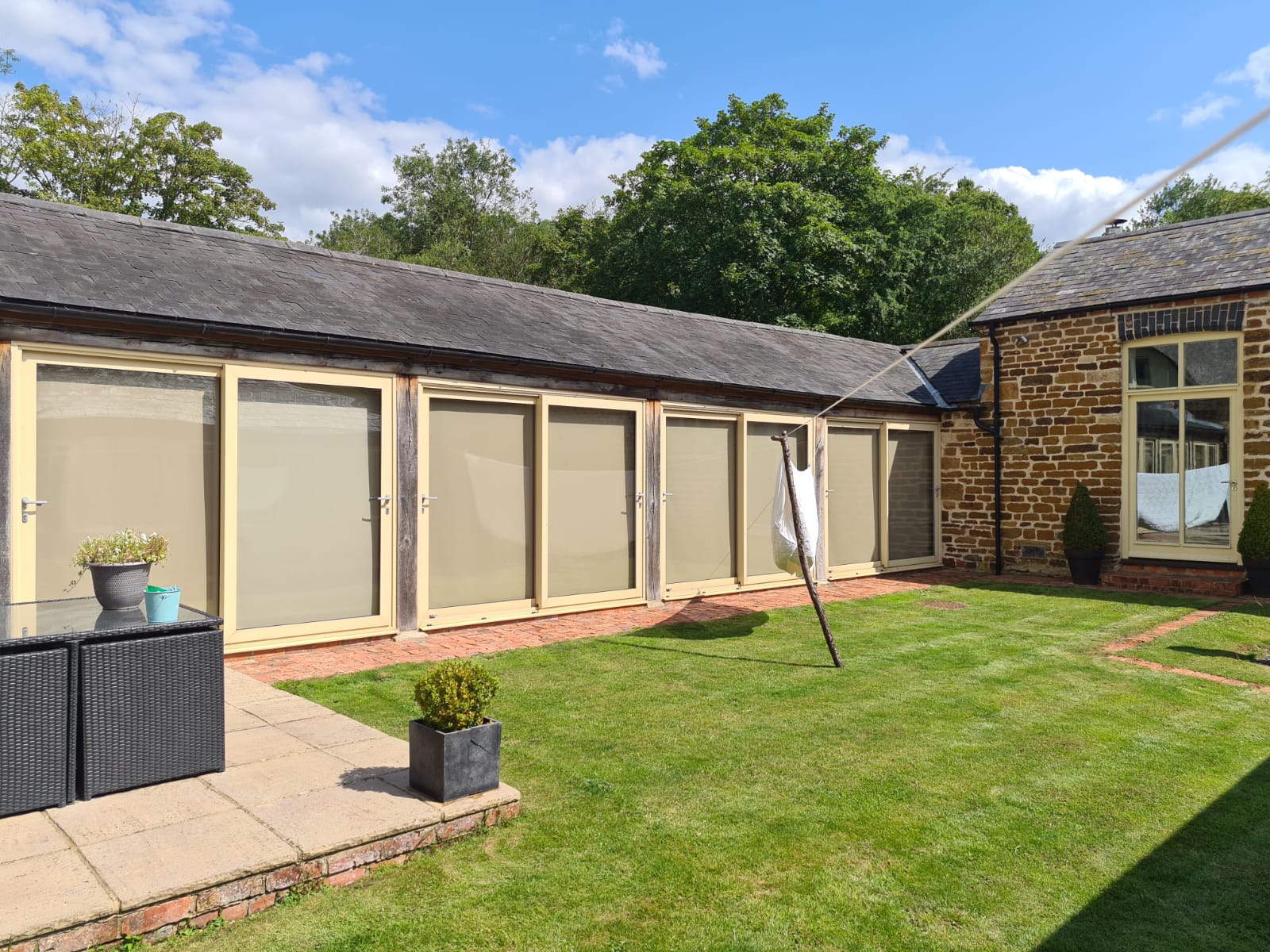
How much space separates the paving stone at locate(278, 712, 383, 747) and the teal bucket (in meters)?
1.00

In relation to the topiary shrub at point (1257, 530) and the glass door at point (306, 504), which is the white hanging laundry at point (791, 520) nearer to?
the glass door at point (306, 504)

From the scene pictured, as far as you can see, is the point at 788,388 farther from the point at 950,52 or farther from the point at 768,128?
the point at 768,128

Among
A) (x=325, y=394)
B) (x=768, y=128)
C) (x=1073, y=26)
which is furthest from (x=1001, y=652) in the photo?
(x=768, y=128)

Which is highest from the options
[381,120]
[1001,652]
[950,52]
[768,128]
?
[381,120]

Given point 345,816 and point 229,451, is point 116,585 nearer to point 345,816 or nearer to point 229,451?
point 345,816

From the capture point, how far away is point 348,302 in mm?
7863

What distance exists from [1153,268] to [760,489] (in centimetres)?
664

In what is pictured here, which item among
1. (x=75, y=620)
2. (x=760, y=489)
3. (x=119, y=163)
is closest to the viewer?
(x=75, y=620)

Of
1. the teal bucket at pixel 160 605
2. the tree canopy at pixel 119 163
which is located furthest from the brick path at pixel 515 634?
the tree canopy at pixel 119 163

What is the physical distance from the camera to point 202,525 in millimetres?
6492

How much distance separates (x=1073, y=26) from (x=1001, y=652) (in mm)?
5562

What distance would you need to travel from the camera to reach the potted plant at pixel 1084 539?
11.3 meters

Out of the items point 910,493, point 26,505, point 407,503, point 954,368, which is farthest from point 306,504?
point 954,368

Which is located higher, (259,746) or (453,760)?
(453,760)
